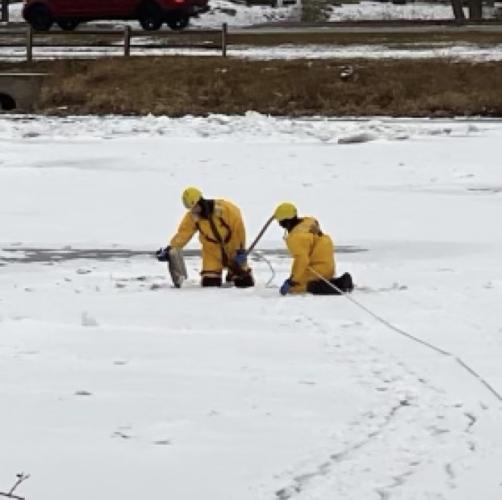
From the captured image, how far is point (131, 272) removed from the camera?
453 inches

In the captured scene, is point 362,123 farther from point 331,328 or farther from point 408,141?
point 331,328

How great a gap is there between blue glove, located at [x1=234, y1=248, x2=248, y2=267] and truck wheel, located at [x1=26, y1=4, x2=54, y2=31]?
2712cm

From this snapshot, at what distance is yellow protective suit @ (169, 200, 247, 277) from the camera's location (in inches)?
416

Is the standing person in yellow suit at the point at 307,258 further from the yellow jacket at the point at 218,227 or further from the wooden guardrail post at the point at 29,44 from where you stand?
the wooden guardrail post at the point at 29,44

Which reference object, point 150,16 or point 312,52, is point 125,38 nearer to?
point 312,52

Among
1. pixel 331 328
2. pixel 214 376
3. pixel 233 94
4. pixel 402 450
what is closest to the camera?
pixel 402 450

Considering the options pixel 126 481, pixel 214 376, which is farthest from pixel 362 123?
pixel 126 481

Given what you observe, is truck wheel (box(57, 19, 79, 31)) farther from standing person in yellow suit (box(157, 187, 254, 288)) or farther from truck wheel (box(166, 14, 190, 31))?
standing person in yellow suit (box(157, 187, 254, 288))

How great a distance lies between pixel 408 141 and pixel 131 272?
441 inches

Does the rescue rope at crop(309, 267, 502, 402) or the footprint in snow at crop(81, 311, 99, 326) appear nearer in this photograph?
the rescue rope at crop(309, 267, 502, 402)

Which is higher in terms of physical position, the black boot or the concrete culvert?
the black boot

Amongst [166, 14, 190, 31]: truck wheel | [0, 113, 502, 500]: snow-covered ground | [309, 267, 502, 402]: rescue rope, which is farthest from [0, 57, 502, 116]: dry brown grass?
[309, 267, 502, 402]: rescue rope

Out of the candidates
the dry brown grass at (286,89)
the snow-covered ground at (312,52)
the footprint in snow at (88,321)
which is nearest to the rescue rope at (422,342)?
the footprint in snow at (88,321)

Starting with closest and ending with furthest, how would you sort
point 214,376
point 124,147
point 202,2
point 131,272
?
point 214,376
point 131,272
point 124,147
point 202,2
